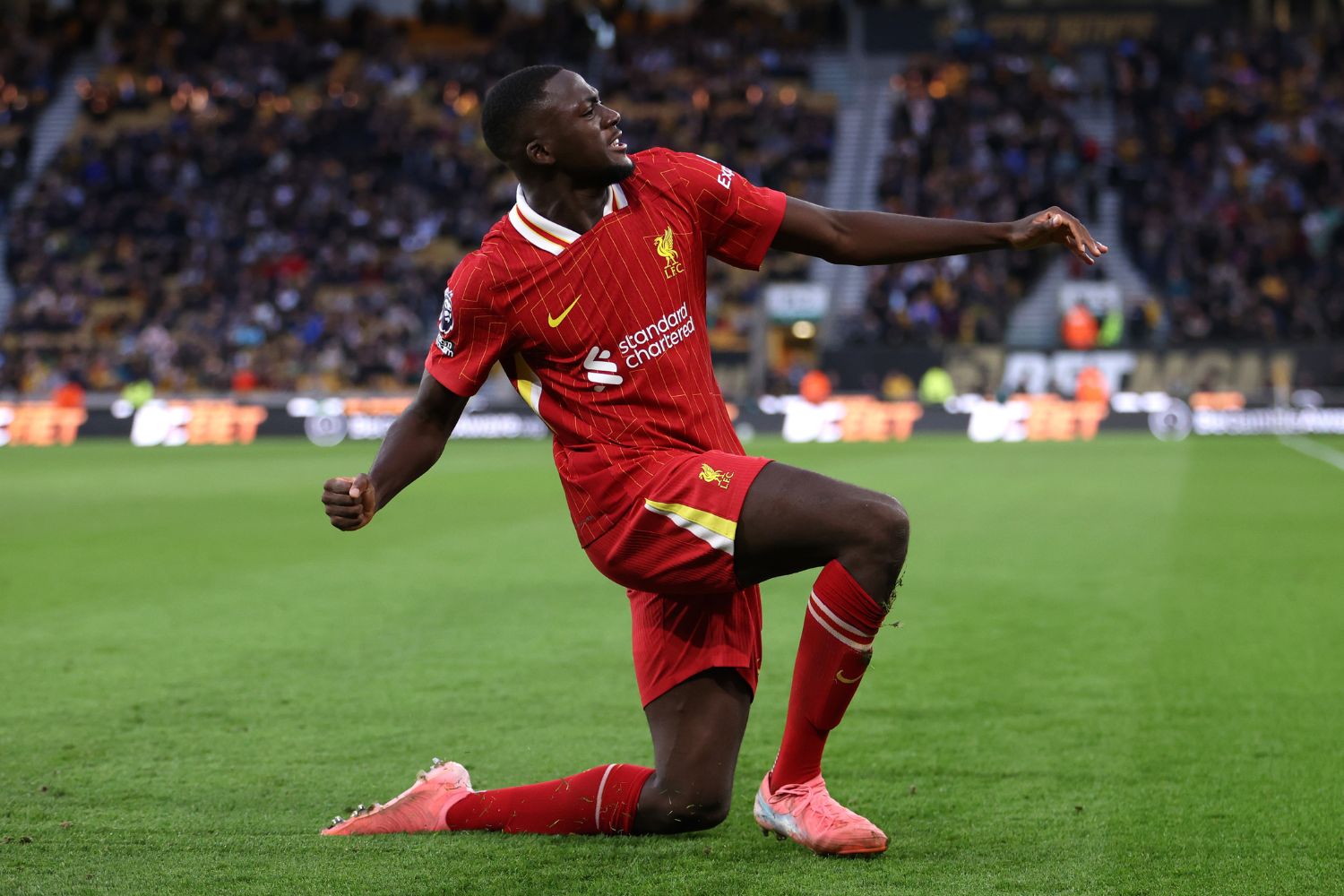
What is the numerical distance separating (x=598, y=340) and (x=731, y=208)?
0.59 metres

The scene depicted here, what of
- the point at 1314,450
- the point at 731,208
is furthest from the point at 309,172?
the point at 731,208

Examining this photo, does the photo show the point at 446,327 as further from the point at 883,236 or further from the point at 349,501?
the point at 883,236

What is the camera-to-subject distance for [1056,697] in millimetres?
5969

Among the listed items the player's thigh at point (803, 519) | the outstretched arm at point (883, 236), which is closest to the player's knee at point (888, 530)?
the player's thigh at point (803, 519)

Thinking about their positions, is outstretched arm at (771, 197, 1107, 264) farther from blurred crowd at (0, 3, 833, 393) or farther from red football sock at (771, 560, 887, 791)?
blurred crowd at (0, 3, 833, 393)

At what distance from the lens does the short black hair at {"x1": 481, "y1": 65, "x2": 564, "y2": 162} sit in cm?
392

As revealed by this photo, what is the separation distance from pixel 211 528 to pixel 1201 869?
10.6 m

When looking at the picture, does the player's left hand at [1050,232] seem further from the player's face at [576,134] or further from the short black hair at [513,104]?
the short black hair at [513,104]

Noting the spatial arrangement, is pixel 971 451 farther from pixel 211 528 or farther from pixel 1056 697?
pixel 1056 697

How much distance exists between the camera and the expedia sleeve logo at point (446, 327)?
13.0 feet

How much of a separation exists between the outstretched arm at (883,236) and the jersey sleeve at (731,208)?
5cm

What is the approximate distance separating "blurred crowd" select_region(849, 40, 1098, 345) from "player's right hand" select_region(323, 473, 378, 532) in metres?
26.5

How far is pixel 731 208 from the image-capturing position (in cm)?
419

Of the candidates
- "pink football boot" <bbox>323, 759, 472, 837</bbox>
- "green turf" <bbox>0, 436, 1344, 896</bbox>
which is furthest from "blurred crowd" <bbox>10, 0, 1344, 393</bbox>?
"pink football boot" <bbox>323, 759, 472, 837</bbox>
